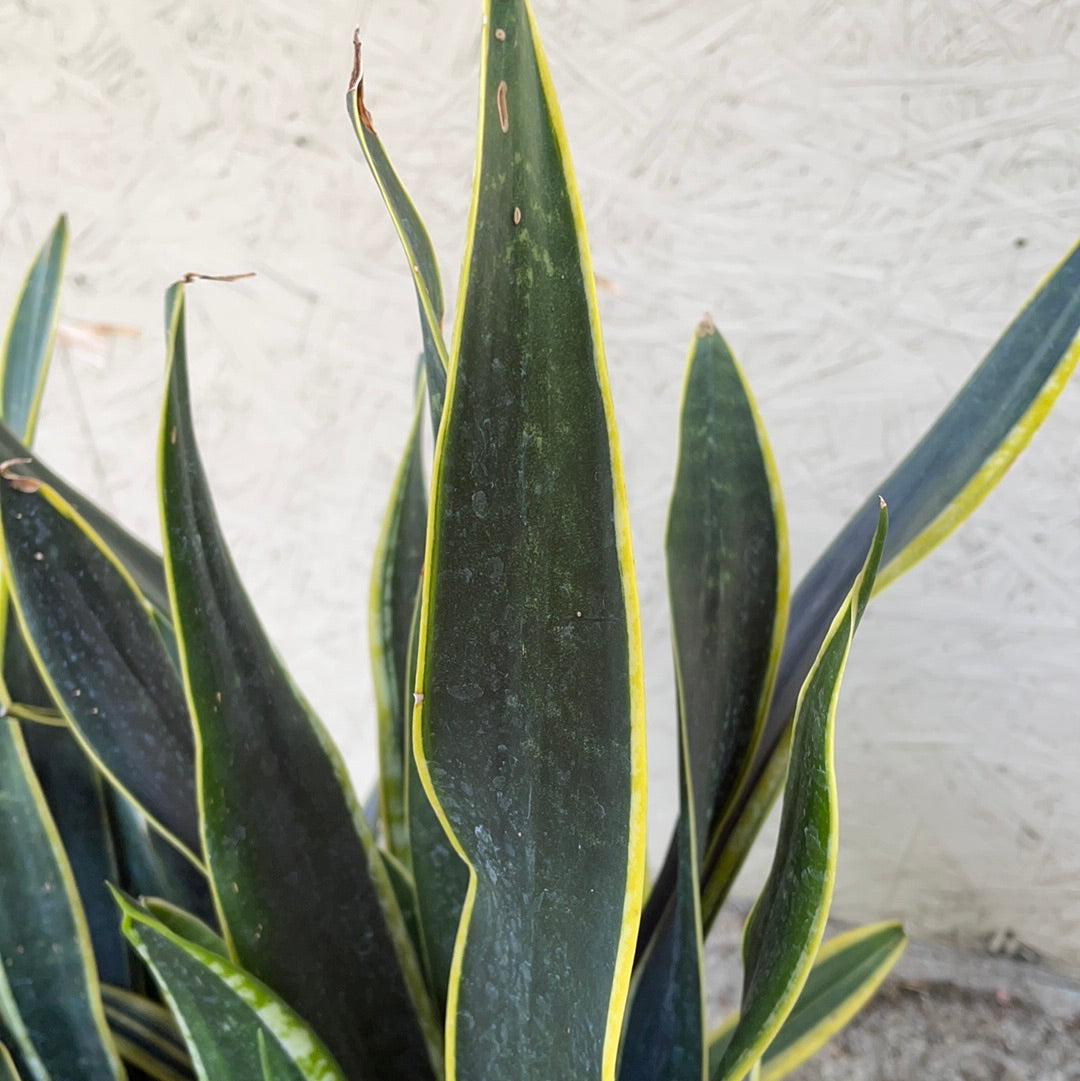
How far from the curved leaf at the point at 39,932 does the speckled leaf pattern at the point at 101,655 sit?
3 centimetres

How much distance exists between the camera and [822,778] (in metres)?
0.19

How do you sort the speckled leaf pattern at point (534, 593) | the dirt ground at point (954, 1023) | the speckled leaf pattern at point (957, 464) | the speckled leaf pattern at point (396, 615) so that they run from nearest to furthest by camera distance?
the speckled leaf pattern at point (534, 593), the speckled leaf pattern at point (957, 464), the speckled leaf pattern at point (396, 615), the dirt ground at point (954, 1023)

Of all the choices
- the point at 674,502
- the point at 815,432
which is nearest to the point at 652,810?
the point at 815,432

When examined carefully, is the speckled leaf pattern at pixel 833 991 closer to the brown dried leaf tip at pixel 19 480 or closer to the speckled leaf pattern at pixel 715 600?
the speckled leaf pattern at pixel 715 600

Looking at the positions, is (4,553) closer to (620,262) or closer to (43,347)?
(43,347)

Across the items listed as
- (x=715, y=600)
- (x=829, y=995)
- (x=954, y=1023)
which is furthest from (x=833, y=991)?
(x=954, y=1023)

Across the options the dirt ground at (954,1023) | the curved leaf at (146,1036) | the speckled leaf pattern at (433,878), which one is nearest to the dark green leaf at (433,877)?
the speckled leaf pattern at (433,878)

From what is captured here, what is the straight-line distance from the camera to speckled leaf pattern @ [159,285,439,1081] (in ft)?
0.74

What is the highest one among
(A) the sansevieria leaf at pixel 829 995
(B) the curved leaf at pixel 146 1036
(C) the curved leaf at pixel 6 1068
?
(C) the curved leaf at pixel 6 1068

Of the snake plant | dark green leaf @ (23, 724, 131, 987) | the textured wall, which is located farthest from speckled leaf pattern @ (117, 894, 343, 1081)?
the textured wall

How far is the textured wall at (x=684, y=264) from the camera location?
439 mm

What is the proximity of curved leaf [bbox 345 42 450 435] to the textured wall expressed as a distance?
30 centimetres

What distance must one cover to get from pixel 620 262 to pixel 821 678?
356mm

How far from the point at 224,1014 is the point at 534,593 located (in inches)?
6.0
